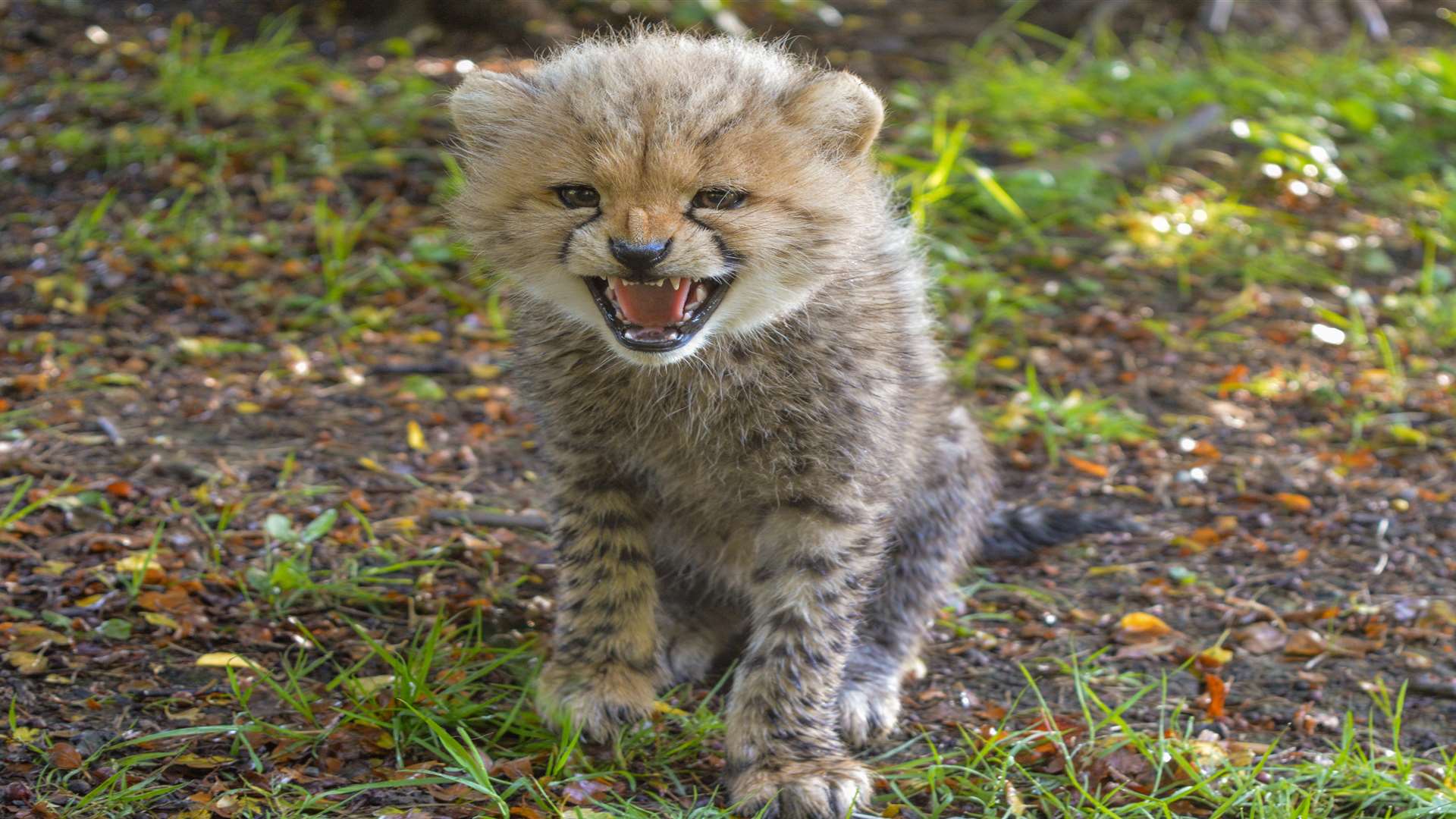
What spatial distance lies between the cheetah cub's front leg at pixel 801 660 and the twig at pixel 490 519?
1277 mm

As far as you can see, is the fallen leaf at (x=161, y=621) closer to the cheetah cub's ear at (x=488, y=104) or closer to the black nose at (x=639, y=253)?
the cheetah cub's ear at (x=488, y=104)

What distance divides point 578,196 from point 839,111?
0.64 m

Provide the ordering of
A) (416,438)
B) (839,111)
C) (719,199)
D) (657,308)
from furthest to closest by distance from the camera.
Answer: (416,438), (839,111), (657,308), (719,199)

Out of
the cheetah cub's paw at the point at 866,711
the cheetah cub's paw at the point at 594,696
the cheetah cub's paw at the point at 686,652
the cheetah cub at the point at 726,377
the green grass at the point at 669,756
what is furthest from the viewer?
the cheetah cub's paw at the point at 686,652

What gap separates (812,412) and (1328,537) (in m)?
2.26

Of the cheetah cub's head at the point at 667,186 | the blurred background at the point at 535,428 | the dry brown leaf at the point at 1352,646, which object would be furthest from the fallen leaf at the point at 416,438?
the dry brown leaf at the point at 1352,646

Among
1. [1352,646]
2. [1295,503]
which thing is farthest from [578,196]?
[1295,503]

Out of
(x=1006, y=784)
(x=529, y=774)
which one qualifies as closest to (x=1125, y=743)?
(x=1006, y=784)

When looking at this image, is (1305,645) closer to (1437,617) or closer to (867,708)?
(1437,617)

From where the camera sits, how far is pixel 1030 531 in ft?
14.7

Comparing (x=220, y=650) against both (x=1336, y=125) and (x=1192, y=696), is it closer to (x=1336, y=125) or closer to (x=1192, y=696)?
(x=1192, y=696)

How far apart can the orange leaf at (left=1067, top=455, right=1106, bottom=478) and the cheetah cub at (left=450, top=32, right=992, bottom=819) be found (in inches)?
55.5

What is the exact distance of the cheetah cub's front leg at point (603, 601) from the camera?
3537 mm

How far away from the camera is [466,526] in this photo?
14.6 ft
